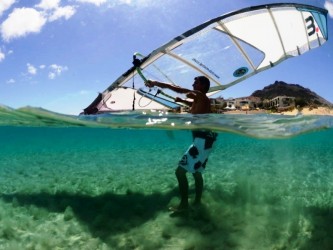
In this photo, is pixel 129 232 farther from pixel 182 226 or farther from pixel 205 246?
pixel 205 246

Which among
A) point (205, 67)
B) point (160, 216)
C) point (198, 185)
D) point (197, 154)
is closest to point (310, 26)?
point (205, 67)

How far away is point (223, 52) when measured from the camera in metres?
8.47

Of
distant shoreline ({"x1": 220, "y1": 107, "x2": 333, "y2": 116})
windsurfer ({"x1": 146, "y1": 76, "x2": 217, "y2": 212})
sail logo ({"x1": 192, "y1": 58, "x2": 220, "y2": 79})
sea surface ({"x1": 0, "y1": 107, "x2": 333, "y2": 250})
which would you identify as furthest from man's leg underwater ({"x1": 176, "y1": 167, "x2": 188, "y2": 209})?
distant shoreline ({"x1": 220, "y1": 107, "x2": 333, "y2": 116})

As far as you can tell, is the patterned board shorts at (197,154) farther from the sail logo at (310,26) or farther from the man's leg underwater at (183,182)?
the sail logo at (310,26)

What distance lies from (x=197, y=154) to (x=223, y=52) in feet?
12.1

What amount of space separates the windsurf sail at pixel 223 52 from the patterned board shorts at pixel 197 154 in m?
2.46

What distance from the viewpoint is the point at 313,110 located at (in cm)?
1286

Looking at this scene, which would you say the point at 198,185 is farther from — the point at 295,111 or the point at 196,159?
the point at 295,111

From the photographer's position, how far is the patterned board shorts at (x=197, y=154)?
5.85 meters

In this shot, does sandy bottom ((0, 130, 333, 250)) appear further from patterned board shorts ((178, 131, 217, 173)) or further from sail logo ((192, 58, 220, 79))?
sail logo ((192, 58, 220, 79))

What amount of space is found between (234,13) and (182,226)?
463 cm

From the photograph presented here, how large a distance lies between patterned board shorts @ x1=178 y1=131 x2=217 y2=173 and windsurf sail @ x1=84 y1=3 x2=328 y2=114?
246 centimetres

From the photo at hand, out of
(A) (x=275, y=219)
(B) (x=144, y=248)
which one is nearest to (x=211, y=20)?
(A) (x=275, y=219)

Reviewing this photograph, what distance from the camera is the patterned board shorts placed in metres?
5.85
